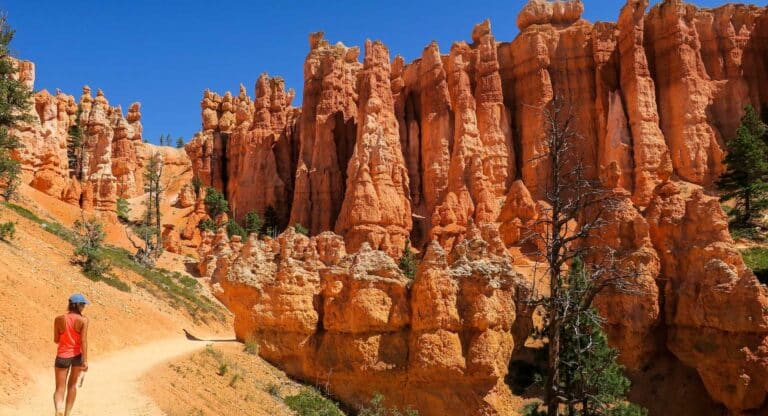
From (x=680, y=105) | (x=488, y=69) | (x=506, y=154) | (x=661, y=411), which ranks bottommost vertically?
(x=661, y=411)

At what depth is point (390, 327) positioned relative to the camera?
16.8 m

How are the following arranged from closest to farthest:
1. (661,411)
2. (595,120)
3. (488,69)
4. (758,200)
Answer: (661,411), (758,200), (595,120), (488,69)

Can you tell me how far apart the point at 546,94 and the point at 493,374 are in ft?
128

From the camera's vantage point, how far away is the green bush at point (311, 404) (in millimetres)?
14773

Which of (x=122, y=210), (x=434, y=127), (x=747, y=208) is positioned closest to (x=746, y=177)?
(x=747, y=208)

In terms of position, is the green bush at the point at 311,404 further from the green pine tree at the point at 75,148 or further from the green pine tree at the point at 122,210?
the green pine tree at the point at 75,148

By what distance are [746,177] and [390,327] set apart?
3309 cm

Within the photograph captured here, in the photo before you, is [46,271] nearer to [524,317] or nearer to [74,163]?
[524,317]

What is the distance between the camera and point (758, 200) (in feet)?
126

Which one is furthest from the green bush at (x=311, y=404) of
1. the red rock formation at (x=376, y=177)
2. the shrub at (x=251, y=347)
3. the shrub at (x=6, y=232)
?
the red rock formation at (x=376, y=177)

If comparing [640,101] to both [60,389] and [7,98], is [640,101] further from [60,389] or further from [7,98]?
[60,389]

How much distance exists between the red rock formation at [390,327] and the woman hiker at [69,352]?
8.52 metres

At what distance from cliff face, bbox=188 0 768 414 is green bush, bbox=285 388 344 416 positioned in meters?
0.93

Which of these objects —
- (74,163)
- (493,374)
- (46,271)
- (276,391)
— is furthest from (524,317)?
(74,163)
